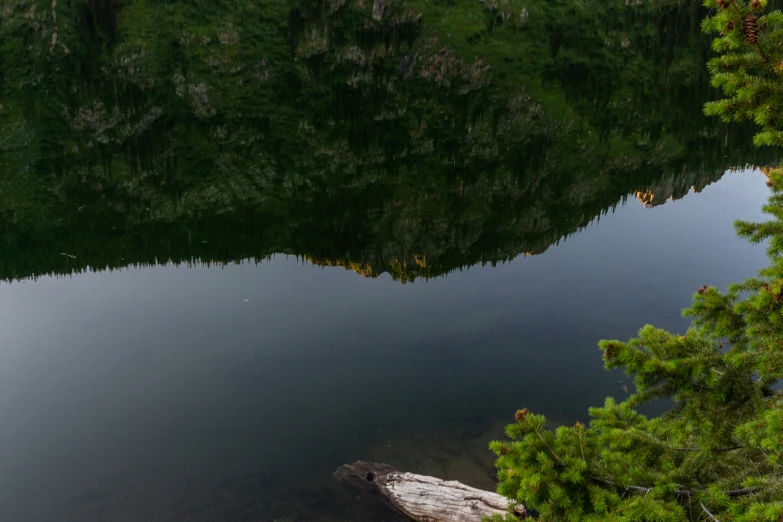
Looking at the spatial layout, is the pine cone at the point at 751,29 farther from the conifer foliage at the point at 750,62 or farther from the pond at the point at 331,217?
the pond at the point at 331,217

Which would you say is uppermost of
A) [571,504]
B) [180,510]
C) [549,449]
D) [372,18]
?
[372,18]

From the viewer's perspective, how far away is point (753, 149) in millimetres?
59688

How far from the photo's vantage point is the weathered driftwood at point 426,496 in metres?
13.6

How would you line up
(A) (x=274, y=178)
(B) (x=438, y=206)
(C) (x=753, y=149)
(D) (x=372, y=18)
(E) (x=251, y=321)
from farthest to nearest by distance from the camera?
(D) (x=372, y=18)
(C) (x=753, y=149)
(A) (x=274, y=178)
(B) (x=438, y=206)
(E) (x=251, y=321)

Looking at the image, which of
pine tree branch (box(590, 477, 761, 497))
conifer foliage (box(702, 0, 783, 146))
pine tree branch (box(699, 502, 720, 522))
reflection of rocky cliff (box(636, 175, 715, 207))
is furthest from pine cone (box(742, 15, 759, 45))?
reflection of rocky cliff (box(636, 175, 715, 207))

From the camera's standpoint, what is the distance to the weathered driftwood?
13617 millimetres

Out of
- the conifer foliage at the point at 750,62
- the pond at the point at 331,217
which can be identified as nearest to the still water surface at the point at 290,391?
the pond at the point at 331,217

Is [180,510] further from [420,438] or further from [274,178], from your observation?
[274,178]

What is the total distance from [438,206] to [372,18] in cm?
5787

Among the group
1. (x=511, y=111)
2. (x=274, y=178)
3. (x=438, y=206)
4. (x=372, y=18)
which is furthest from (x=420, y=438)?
(x=372, y=18)

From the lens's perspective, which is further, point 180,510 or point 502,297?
point 502,297

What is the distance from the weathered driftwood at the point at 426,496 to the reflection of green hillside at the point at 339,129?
596 inches

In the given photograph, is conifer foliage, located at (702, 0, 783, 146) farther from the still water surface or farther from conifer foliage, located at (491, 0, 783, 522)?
the still water surface

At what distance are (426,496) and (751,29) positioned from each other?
1271cm
